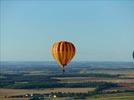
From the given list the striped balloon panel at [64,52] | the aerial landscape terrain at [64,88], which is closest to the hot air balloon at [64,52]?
the striped balloon panel at [64,52]

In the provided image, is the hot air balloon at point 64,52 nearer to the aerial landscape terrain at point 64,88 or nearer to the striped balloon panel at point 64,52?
the striped balloon panel at point 64,52

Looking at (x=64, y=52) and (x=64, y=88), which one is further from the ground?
(x=64, y=52)

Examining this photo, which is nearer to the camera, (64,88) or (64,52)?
(64,52)

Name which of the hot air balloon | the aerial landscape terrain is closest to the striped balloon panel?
the hot air balloon

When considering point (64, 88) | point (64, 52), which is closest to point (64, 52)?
point (64, 52)

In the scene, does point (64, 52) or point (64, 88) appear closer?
point (64, 52)

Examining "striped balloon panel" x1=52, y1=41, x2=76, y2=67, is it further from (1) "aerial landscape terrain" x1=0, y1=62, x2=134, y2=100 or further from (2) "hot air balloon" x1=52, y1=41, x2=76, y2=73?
(1) "aerial landscape terrain" x1=0, y1=62, x2=134, y2=100

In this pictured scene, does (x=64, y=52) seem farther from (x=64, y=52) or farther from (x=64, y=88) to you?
(x=64, y=88)

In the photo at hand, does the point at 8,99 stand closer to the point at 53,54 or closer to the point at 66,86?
the point at 66,86

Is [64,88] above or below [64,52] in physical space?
below
